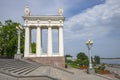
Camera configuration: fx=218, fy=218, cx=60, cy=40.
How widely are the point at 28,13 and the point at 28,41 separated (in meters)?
5.14

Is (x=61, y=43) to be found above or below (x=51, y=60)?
above

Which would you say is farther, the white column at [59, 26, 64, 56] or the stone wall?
the white column at [59, 26, 64, 56]

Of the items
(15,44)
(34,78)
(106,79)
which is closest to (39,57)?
(15,44)

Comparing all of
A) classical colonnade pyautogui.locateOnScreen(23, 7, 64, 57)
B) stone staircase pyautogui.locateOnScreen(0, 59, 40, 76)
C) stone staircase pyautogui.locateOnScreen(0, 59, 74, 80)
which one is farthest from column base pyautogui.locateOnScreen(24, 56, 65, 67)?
stone staircase pyautogui.locateOnScreen(0, 59, 40, 76)

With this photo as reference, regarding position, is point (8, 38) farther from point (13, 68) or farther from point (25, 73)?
point (25, 73)

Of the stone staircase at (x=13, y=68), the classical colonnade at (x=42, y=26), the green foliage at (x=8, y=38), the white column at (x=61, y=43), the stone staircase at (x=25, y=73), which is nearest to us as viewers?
the stone staircase at (x=25, y=73)

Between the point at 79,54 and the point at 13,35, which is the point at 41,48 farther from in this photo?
the point at 79,54

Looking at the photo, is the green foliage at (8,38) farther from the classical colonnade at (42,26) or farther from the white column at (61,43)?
the white column at (61,43)

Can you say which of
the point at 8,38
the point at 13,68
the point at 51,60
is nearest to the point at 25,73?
the point at 13,68

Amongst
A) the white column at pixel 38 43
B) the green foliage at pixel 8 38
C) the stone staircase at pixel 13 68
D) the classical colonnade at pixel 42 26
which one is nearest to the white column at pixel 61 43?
the classical colonnade at pixel 42 26

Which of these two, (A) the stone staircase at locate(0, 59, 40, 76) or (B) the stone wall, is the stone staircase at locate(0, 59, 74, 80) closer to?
(A) the stone staircase at locate(0, 59, 40, 76)

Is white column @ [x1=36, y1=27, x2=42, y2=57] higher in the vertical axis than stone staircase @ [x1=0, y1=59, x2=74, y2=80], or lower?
higher

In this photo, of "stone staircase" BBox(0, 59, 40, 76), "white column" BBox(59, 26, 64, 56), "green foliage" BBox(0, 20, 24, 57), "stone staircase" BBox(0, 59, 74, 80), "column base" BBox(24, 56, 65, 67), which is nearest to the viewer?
"stone staircase" BBox(0, 59, 74, 80)

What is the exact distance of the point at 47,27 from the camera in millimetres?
40812
